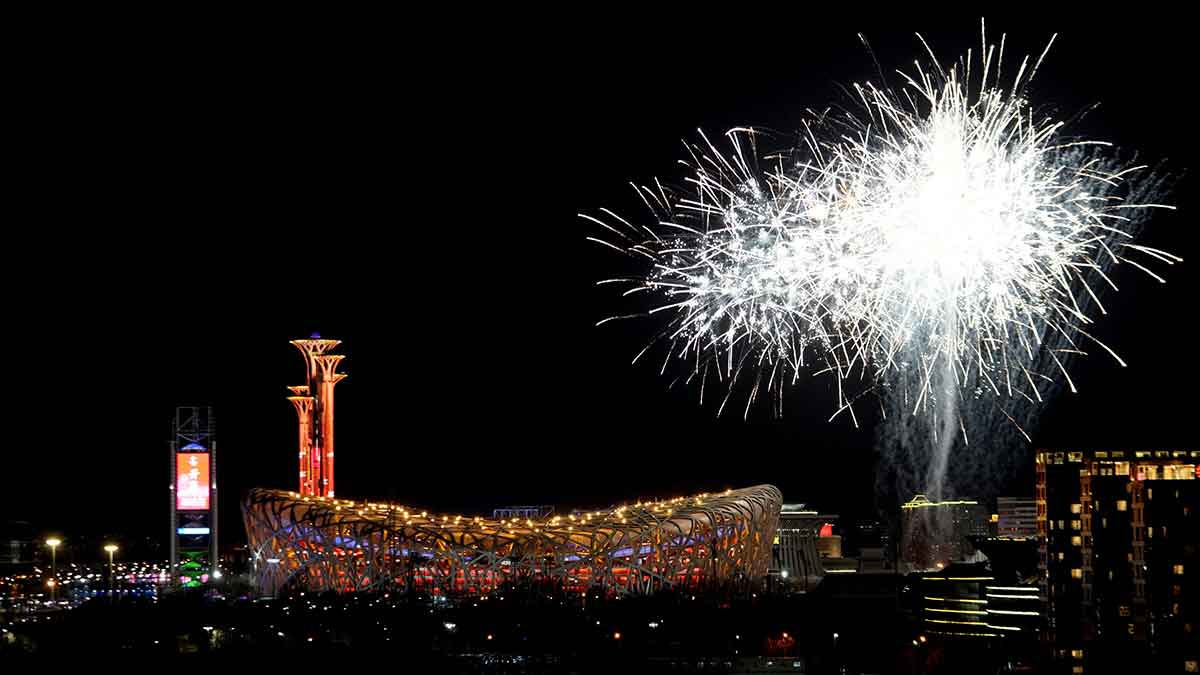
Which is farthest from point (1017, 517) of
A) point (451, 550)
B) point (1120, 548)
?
point (451, 550)

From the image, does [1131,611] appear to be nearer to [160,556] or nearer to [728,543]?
[728,543]

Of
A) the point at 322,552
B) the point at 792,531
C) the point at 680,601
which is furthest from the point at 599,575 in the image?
the point at 792,531

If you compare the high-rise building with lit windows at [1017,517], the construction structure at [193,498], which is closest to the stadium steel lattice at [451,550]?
the construction structure at [193,498]

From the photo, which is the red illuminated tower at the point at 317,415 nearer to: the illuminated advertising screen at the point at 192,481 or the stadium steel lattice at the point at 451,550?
the illuminated advertising screen at the point at 192,481

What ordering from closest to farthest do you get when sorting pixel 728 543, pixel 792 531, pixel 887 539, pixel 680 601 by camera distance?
pixel 680 601
pixel 728 543
pixel 792 531
pixel 887 539

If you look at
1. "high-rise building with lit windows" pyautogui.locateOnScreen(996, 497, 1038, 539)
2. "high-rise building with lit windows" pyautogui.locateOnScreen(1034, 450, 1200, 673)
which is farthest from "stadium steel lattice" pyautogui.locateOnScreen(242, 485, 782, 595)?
"high-rise building with lit windows" pyautogui.locateOnScreen(996, 497, 1038, 539)

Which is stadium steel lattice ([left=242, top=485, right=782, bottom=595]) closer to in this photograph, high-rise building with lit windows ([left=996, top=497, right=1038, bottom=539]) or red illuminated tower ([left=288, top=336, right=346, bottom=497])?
red illuminated tower ([left=288, top=336, right=346, bottom=497])
